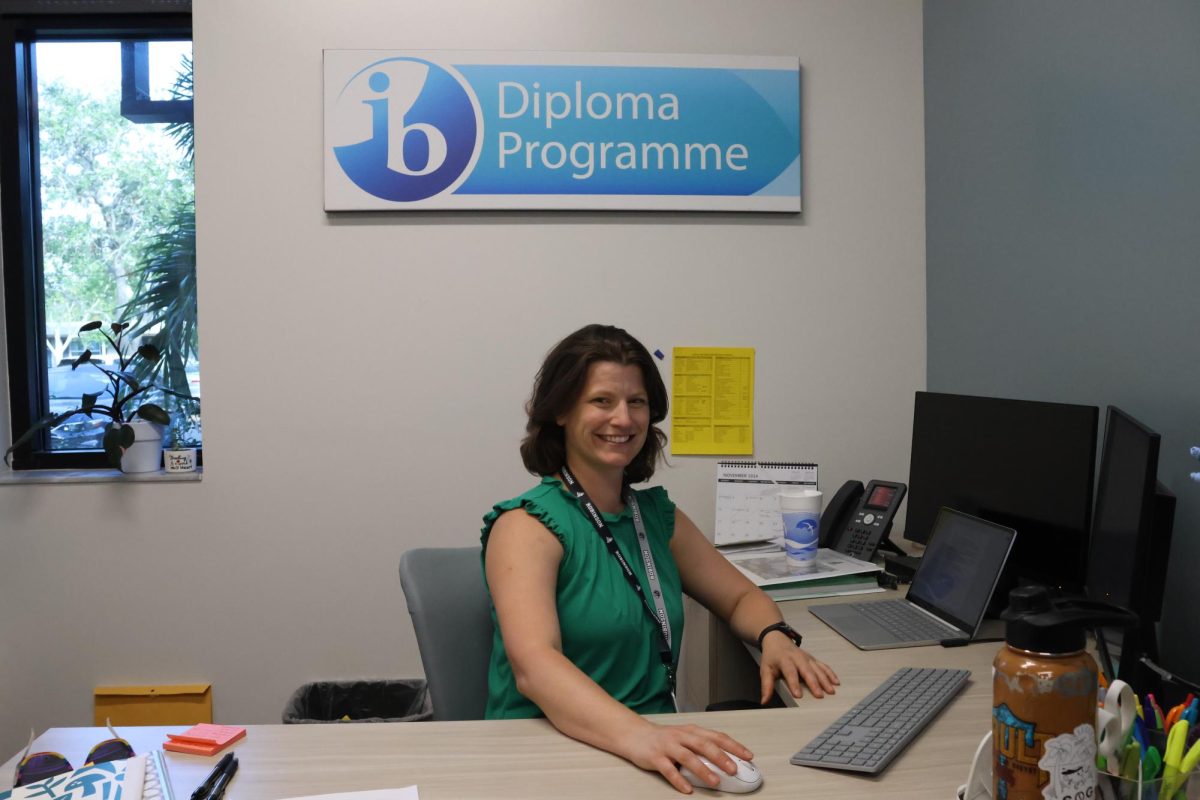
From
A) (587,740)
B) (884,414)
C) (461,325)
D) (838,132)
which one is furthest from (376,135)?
(587,740)

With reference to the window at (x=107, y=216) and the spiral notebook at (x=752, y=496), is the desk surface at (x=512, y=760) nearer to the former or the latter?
the spiral notebook at (x=752, y=496)

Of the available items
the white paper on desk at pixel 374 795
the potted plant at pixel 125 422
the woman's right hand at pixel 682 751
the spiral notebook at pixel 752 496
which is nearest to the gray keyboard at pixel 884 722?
the woman's right hand at pixel 682 751

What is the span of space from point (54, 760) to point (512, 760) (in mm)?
597

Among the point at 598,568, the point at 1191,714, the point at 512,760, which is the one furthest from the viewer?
the point at 598,568

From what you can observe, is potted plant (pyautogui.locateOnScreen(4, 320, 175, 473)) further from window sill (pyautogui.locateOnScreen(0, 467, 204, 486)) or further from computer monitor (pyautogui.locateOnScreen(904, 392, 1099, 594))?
computer monitor (pyautogui.locateOnScreen(904, 392, 1099, 594))

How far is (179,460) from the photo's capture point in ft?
9.00

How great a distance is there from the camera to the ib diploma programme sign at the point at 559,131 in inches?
105

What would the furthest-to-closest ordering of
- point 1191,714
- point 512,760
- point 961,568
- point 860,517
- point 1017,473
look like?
point 860,517 < point 1017,473 < point 961,568 < point 512,760 < point 1191,714

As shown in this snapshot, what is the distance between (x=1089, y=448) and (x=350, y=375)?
1925mm

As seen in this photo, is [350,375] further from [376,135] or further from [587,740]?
[587,740]

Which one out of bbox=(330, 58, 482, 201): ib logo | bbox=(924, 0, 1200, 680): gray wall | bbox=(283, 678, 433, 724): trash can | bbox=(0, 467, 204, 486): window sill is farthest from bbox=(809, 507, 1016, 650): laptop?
bbox=(0, 467, 204, 486): window sill

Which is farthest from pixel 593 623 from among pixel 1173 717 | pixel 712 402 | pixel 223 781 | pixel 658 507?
pixel 712 402

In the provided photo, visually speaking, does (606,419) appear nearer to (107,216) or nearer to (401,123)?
(401,123)

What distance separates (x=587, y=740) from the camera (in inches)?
51.6
